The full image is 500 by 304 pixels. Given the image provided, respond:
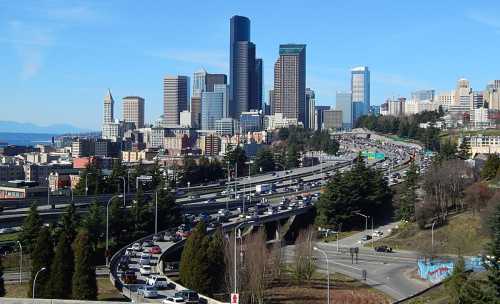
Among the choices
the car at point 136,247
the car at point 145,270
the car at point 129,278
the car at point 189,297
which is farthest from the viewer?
the car at point 136,247

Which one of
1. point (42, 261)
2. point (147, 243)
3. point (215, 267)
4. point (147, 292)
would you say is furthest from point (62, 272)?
point (147, 243)

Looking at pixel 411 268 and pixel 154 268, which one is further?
pixel 411 268

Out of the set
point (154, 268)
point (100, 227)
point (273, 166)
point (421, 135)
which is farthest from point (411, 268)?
point (421, 135)

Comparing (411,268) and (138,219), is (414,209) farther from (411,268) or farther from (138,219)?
(138,219)

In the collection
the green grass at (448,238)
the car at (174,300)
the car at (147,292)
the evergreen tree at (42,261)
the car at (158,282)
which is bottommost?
the green grass at (448,238)

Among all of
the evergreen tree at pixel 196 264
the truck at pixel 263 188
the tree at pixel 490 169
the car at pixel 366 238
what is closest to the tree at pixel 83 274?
the evergreen tree at pixel 196 264

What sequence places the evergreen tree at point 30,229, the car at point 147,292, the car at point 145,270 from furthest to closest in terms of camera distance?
1. the evergreen tree at point 30,229
2. the car at point 145,270
3. the car at point 147,292

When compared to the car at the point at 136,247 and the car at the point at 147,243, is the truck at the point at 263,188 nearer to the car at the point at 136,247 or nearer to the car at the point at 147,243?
the car at the point at 147,243
